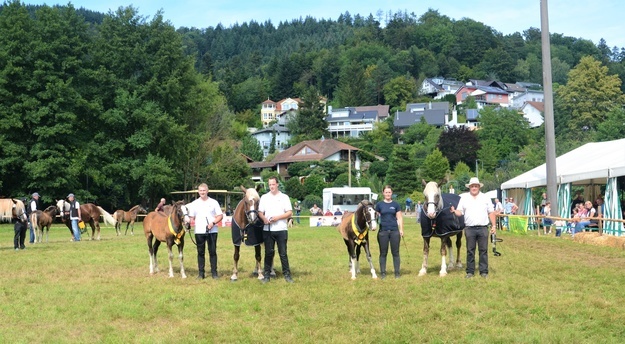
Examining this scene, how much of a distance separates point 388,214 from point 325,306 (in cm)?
334

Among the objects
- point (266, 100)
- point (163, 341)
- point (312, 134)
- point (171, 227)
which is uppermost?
point (266, 100)

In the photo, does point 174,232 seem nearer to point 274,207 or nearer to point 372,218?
point 274,207

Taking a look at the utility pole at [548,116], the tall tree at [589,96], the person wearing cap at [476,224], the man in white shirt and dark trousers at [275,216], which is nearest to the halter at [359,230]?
the man in white shirt and dark trousers at [275,216]

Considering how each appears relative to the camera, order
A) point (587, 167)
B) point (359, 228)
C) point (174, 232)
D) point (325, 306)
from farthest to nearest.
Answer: point (587, 167) → point (174, 232) → point (359, 228) → point (325, 306)

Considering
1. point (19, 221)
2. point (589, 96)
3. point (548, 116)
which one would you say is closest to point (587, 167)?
point (548, 116)

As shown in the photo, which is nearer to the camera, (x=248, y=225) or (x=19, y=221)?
(x=248, y=225)

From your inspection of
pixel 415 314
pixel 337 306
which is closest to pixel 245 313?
pixel 337 306

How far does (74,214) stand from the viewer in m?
31.1

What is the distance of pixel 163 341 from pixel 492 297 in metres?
5.64

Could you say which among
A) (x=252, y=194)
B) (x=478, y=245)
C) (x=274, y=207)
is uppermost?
(x=252, y=194)

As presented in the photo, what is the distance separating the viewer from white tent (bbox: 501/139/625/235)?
28.1 m

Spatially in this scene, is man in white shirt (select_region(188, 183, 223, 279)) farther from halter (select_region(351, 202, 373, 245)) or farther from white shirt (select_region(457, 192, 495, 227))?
white shirt (select_region(457, 192, 495, 227))

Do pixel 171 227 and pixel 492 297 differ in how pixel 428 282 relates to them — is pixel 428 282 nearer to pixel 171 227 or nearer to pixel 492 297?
pixel 492 297

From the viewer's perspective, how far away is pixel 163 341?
10.6 meters
